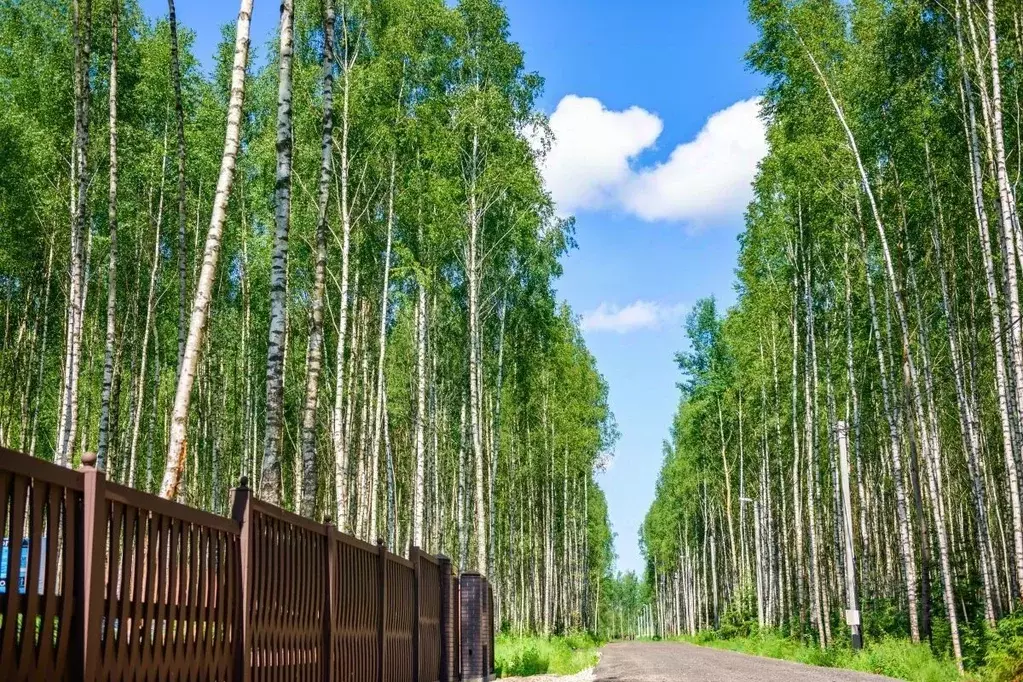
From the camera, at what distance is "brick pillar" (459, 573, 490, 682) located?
48.4 feet

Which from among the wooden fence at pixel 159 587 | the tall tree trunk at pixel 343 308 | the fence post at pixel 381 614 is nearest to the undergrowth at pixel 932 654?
the fence post at pixel 381 614

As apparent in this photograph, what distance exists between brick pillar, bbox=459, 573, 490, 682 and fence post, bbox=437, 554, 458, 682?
0.68 meters

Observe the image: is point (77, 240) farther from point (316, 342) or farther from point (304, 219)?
point (304, 219)

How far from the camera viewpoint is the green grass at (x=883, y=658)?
15.3 m

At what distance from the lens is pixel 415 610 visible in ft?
36.7

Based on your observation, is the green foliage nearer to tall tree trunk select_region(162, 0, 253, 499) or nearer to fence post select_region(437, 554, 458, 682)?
fence post select_region(437, 554, 458, 682)

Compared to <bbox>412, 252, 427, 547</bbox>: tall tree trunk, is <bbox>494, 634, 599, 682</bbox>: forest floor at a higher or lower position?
lower

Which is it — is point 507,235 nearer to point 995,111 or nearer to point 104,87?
point 104,87

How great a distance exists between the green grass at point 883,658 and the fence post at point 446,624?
7126 millimetres

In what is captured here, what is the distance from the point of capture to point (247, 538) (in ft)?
17.0

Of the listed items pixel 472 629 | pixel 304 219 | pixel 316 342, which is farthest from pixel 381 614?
pixel 304 219

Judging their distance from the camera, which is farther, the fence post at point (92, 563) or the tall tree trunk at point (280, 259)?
the tall tree trunk at point (280, 259)

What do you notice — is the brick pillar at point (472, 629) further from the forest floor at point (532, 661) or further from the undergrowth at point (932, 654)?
the undergrowth at point (932, 654)

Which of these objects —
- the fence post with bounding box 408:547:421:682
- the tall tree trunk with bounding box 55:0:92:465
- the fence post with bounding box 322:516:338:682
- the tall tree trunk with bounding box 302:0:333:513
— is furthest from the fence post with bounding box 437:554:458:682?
the fence post with bounding box 322:516:338:682
